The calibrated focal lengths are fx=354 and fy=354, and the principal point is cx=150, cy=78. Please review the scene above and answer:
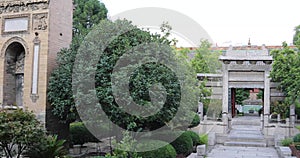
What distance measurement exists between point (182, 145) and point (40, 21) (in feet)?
22.6

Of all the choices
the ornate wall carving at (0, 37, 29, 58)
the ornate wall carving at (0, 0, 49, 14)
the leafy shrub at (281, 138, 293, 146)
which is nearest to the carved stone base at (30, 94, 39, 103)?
the ornate wall carving at (0, 37, 29, 58)

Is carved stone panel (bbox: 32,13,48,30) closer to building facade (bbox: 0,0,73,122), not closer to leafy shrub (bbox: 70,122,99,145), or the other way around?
building facade (bbox: 0,0,73,122)

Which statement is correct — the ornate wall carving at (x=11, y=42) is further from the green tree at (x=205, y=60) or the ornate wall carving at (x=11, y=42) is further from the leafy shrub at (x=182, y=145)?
the green tree at (x=205, y=60)

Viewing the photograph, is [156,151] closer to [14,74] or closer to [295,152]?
[295,152]

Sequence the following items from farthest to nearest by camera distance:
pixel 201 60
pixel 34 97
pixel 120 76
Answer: pixel 201 60 < pixel 34 97 < pixel 120 76

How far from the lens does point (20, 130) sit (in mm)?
9625

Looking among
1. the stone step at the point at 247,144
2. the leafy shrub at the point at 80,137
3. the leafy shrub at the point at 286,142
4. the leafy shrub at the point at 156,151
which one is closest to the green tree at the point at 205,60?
the stone step at the point at 247,144

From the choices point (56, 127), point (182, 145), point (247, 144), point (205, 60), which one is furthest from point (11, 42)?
point (205, 60)

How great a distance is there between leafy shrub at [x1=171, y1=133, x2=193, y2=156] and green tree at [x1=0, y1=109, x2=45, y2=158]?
4799mm

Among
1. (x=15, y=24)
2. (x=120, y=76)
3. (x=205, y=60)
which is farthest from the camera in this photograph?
(x=205, y=60)

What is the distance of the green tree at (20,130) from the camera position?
9620 millimetres

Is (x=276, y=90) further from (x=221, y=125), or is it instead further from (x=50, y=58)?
(x=50, y=58)

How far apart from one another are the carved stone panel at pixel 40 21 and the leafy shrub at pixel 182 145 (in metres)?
6.32

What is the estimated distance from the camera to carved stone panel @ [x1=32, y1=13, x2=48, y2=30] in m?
12.9
